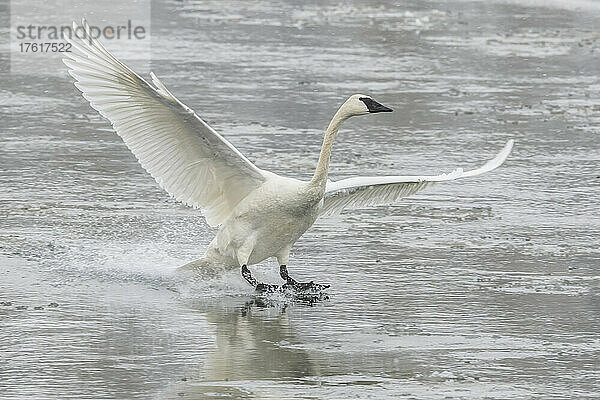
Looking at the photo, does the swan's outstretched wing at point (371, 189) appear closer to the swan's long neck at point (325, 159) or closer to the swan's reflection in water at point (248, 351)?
the swan's long neck at point (325, 159)

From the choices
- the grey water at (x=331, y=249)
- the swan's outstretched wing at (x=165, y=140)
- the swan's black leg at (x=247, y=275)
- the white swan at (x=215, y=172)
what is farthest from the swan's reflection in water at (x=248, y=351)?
the swan's outstretched wing at (x=165, y=140)

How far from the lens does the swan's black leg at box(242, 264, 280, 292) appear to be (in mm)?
9266

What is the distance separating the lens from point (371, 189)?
396 inches

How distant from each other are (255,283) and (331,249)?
1.36 meters

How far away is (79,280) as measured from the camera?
9.41 meters

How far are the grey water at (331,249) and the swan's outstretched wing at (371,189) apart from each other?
38 cm

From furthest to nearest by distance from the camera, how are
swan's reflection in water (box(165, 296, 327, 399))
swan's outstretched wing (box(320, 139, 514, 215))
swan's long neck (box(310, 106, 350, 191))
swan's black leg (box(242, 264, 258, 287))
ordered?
swan's outstretched wing (box(320, 139, 514, 215))
swan's black leg (box(242, 264, 258, 287))
swan's long neck (box(310, 106, 350, 191))
swan's reflection in water (box(165, 296, 327, 399))

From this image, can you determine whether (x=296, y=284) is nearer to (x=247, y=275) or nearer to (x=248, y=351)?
(x=247, y=275)

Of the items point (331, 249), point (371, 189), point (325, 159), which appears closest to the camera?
point (325, 159)

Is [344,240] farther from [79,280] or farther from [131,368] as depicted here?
[131,368]

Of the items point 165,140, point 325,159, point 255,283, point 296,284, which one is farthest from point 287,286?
point 165,140

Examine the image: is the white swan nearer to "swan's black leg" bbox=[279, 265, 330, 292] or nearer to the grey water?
"swan's black leg" bbox=[279, 265, 330, 292]

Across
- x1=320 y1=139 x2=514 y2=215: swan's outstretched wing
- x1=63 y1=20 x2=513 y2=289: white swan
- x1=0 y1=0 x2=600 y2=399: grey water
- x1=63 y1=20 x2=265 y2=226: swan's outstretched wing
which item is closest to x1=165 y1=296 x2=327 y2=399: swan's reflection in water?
x1=0 y1=0 x2=600 y2=399: grey water

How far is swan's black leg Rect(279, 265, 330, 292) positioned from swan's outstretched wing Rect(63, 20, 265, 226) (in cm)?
55
